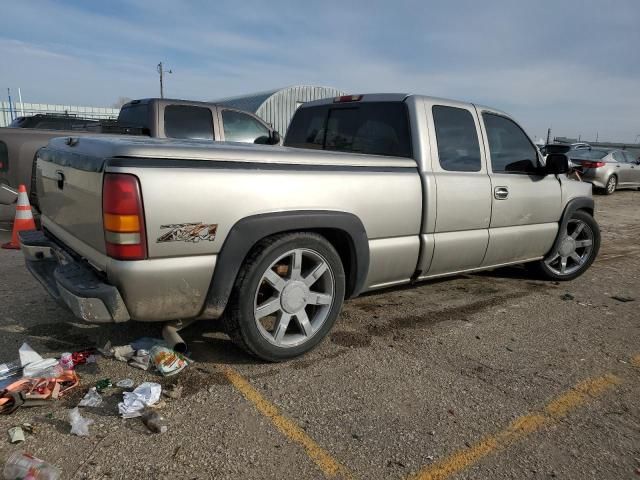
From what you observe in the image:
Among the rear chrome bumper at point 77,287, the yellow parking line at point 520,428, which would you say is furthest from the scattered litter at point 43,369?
the yellow parking line at point 520,428

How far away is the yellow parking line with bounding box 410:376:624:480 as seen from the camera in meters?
2.19

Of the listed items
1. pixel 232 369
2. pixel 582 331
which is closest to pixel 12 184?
pixel 232 369

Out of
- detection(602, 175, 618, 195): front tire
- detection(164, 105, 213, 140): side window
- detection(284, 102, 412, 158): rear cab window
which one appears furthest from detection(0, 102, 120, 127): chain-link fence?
detection(602, 175, 618, 195): front tire

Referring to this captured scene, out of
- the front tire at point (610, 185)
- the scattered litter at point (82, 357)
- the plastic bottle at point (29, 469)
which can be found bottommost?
the front tire at point (610, 185)

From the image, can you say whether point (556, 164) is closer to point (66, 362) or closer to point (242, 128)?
point (66, 362)

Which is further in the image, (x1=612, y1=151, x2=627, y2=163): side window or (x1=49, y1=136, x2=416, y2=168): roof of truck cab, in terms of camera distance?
(x1=612, y1=151, x2=627, y2=163): side window

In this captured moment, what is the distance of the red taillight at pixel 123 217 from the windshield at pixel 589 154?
1617 cm

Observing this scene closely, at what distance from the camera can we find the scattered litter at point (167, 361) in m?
2.88

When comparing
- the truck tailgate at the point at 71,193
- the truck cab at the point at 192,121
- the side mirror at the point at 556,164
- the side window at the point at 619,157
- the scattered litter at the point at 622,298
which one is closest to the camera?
the truck tailgate at the point at 71,193

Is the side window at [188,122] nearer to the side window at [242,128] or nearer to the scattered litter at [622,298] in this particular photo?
the side window at [242,128]

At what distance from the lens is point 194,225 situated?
253 centimetres

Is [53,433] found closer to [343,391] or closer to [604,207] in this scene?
[343,391]

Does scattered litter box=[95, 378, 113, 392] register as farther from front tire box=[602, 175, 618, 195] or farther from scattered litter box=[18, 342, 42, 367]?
front tire box=[602, 175, 618, 195]

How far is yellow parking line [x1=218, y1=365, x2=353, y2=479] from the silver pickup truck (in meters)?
0.21
